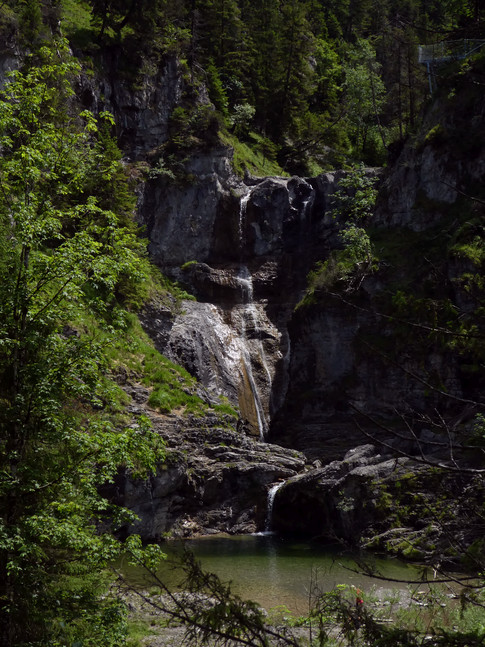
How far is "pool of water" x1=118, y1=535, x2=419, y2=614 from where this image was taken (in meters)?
11.9

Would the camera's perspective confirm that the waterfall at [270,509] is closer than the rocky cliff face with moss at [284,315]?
No

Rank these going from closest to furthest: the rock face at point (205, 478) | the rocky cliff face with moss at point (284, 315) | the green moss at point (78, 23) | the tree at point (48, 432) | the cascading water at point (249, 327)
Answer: the tree at point (48, 432)
the rock face at point (205, 478)
the rocky cliff face with moss at point (284, 315)
the cascading water at point (249, 327)
the green moss at point (78, 23)

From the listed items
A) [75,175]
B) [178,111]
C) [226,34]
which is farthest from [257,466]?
[226,34]

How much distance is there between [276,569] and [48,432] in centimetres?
940

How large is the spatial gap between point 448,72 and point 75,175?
25.7 meters

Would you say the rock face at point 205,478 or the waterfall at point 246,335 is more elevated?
the waterfall at point 246,335

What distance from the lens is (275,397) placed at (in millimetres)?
28406

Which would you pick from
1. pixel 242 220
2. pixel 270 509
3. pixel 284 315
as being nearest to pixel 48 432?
pixel 270 509

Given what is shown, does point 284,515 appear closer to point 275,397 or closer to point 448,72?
point 275,397

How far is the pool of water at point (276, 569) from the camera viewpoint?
1187 cm

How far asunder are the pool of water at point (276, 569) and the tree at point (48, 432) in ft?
12.6

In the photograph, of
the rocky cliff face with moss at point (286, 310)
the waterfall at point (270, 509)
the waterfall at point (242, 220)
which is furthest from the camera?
the waterfall at point (242, 220)

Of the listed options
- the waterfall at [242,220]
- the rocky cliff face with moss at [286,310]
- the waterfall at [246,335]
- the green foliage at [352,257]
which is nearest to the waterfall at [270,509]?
the rocky cliff face with moss at [286,310]

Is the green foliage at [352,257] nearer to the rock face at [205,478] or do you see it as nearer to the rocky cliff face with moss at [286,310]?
the rocky cliff face with moss at [286,310]
